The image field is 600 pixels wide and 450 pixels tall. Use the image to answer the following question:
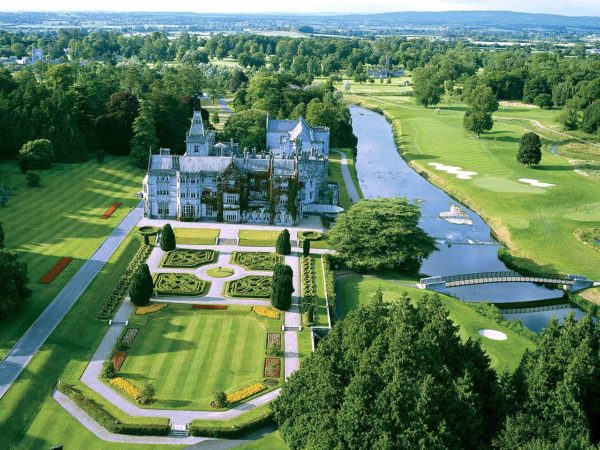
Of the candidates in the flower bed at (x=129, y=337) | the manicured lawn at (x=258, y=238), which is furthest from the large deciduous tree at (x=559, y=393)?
the manicured lawn at (x=258, y=238)

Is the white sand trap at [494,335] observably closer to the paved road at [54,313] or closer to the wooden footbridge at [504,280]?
the wooden footbridge at [504,280]

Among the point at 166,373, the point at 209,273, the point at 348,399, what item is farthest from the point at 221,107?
the point at 348,399

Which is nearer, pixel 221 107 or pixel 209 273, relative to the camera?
pixel 209 273

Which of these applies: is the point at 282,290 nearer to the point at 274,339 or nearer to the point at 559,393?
the point at 274,339

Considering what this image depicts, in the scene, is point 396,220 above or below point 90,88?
below

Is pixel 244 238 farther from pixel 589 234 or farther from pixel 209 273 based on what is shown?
pixel 589 234

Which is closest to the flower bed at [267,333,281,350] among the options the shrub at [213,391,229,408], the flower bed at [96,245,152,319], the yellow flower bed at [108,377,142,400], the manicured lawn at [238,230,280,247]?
the shrub at [213,391,229,408]

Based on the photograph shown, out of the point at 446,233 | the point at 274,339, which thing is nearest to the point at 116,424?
the point at 274,339

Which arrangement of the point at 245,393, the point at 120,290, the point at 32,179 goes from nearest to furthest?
the point at 245,393
the point at 120,290
the point at 32,179
